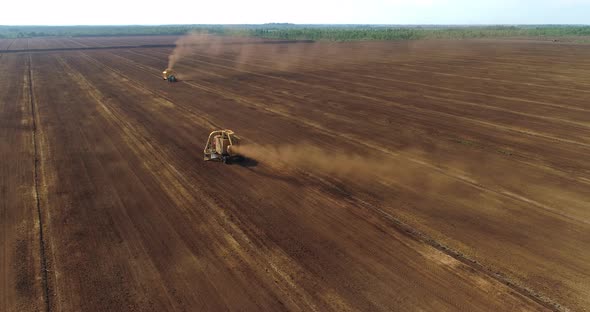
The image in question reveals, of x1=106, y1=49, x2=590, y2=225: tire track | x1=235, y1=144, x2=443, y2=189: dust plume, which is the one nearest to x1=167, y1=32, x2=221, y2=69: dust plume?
x1=106, y1=49, x2=590, y2=225: tire track

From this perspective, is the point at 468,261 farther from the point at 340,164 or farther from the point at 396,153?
the point at 396,153

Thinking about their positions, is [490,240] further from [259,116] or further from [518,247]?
[259,116]

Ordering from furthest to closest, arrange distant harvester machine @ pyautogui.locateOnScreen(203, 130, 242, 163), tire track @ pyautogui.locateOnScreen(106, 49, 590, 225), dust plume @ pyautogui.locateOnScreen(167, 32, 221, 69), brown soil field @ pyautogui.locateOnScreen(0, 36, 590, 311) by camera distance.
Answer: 1. dust plume @ pyautogui.locateOnScreen(167, 32, 221, 69)
2. distant harvester machine @ pyautogui.locateOnScreen(203, 130, 242, 163)
3. tire track @ pyautogui.locateOnScreen(106, 49, 590, 225)
4. brown soil field @ pyautogui.locateOnScreen(0, 36, 590, 311)

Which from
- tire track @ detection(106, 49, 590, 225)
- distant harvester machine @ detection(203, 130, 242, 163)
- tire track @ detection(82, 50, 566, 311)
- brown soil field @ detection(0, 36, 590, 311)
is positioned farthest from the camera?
distant harvester machine @ detection(203, 130, 242, 163)

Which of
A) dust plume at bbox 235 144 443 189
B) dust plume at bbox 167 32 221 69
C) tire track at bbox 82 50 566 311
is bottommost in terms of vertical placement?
tire track at bbox 82 50 566 311

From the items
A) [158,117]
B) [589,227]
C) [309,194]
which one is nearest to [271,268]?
[309,194]

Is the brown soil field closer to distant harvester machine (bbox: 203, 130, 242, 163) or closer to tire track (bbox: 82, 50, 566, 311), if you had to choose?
tire track (bbox: 82, 50, 566, 311)
